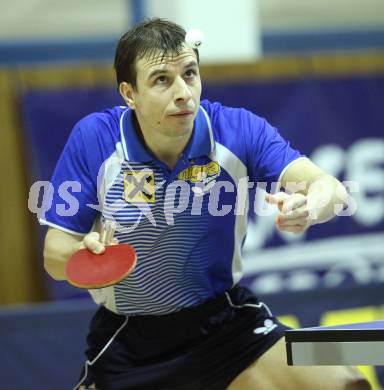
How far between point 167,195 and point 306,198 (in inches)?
26.0

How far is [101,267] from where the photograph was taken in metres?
2.46

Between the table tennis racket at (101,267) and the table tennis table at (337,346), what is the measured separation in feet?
1.66

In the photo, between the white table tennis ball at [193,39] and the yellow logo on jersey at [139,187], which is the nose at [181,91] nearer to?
the white table tennis ball at [193,39]

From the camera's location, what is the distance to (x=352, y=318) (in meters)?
5.40

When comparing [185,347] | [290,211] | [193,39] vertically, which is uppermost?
[193,39]

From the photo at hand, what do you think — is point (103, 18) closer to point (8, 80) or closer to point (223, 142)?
point (8, 80)

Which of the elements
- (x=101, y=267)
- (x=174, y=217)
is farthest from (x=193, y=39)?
(x=101, y=267)

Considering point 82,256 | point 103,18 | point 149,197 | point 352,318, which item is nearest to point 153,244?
point 149,197

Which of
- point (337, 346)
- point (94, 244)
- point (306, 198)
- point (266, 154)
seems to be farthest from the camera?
point (266, 154)

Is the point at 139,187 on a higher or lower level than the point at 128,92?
lower

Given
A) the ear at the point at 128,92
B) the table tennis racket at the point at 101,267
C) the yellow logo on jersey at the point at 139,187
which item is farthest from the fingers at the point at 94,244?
the ear at the point at 128,92

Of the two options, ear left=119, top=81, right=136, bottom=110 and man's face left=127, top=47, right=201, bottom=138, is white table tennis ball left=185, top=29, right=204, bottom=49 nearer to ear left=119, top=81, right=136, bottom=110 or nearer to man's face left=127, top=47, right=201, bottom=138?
man's face left=127, top=47, right=201, bottom=138

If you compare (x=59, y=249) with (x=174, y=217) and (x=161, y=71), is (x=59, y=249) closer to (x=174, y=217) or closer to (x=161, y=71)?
(x=174, y=217)

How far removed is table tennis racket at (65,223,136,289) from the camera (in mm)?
2408
